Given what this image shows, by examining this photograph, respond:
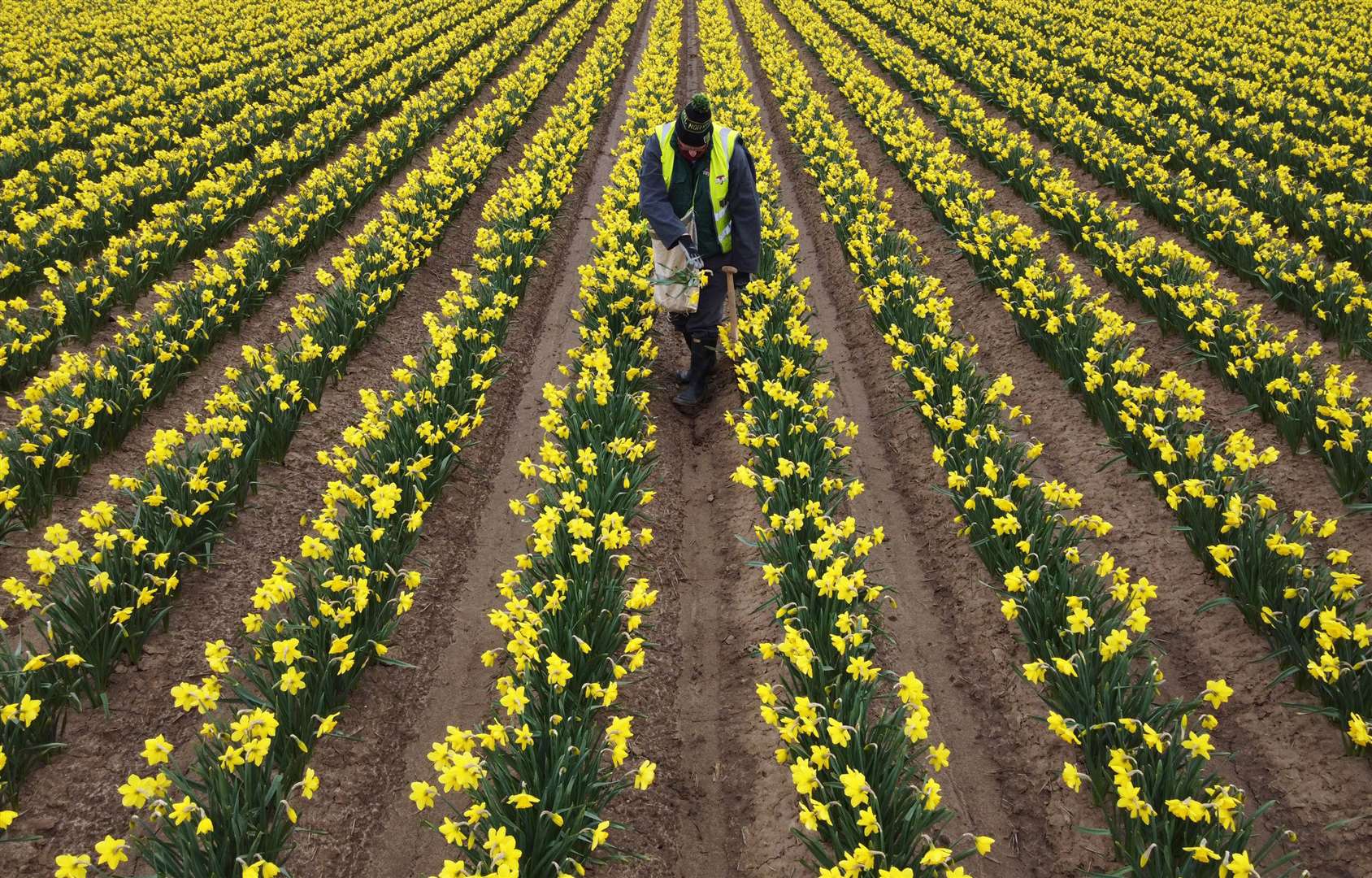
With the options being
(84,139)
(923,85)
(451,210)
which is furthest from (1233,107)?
(84,139)

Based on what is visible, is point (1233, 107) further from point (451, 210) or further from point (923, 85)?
point (451, 210)

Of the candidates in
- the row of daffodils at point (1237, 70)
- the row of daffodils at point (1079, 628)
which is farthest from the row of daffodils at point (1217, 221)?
the row of daffodils at point (1079, 628)

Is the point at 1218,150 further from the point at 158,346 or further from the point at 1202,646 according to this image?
the point at 158,346

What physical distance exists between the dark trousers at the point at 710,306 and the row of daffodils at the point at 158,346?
3157mm

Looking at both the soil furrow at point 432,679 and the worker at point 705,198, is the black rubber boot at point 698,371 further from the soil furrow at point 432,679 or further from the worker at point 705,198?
the soil furrow at point 432,679

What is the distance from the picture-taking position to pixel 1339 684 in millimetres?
3262

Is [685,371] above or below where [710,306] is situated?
below

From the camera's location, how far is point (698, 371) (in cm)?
636

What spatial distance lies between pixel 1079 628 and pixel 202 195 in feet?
32.3

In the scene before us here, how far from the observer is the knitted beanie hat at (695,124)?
17.5ft

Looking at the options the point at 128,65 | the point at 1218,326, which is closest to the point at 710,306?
the point at 1218,326

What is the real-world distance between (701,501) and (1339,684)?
3488 millimetres

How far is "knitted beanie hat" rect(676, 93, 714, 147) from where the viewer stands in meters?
5.34

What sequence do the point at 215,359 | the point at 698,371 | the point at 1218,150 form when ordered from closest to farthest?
the point at 698,371 < the point at 215,359 < the point at 1218,150
